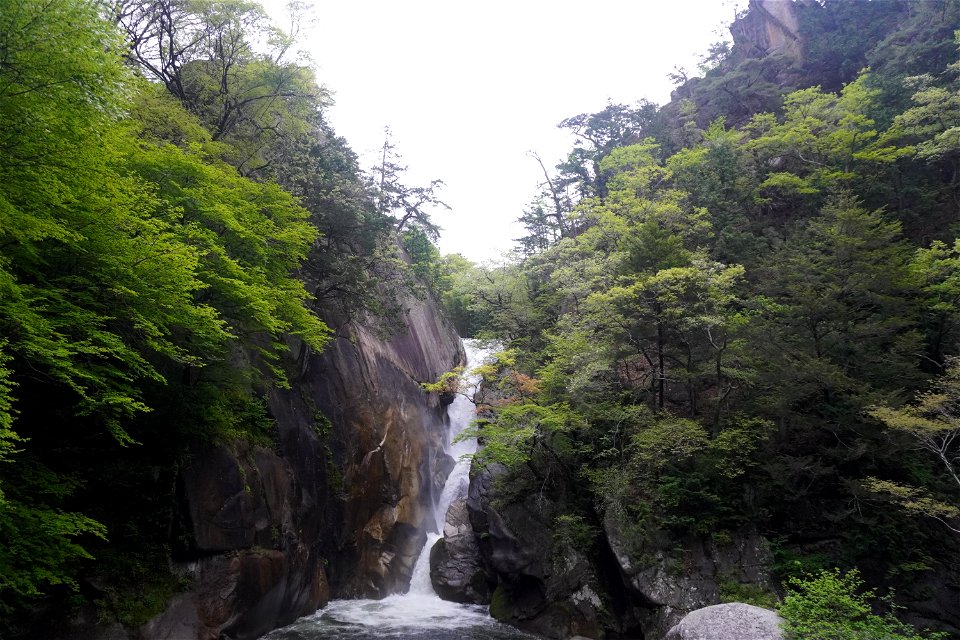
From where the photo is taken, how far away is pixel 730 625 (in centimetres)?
879

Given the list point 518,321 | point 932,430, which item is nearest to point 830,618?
point 932,430

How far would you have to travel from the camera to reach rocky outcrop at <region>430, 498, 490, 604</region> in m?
19.2

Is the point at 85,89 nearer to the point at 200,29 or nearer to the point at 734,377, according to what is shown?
the point at 200,29

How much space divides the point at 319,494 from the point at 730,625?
1232 cm

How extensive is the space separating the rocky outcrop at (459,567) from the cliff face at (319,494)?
1.37 meters

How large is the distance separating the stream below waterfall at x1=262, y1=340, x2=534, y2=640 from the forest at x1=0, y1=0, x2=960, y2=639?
1.74 meters

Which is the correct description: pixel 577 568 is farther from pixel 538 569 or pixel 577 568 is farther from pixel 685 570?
pixel 685 570

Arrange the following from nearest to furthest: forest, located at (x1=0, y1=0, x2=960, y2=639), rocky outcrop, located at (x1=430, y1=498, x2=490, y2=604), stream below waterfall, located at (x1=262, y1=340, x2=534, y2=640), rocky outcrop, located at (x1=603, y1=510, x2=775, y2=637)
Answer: forest, located at (x1=0, y1=0, x2=960, y2=639)
rocky outcrop, located at (x1=603, y1=510, x2=775, y2=637)
stream below waterfall, located at (x1=262, y1=340, x2=534, y2=640)
rocky outcrop, located at (x1=430, y1=498, x2=490, y2=604)

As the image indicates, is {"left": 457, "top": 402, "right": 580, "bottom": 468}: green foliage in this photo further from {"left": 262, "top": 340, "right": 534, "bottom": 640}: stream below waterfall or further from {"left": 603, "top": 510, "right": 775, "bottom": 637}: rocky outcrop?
{"left": 603, "top": 510, "right": 775, "bottom": 637}: rocky outcrop

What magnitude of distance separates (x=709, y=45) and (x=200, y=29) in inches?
Result: 1595

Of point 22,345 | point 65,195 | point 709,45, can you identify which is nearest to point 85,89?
point 65,195

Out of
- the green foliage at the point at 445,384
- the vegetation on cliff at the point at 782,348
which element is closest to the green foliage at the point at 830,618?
the vegetation on cliff at the point at 782,348

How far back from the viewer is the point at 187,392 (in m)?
10.9

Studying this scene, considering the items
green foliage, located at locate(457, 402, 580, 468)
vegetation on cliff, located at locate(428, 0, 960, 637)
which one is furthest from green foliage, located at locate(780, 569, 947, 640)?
green foliage, located at locate(457, 402, 580, 468)
